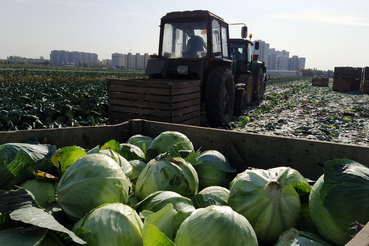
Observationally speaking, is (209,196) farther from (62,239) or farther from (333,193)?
(62,239)

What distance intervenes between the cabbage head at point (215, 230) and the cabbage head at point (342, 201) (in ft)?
1.15

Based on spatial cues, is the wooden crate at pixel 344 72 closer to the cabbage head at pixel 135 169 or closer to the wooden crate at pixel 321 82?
the wooden crate at pixel 321 82

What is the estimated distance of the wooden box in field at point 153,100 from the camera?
4945 mm

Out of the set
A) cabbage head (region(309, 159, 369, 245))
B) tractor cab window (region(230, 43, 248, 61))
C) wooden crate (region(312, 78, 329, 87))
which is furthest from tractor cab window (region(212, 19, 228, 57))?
wooden crate (region(312, 78, 329, 87))

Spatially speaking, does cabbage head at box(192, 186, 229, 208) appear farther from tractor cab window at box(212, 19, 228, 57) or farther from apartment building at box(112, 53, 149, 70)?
apartment building at box(112, 53, 149, 70)

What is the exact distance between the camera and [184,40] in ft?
23.3

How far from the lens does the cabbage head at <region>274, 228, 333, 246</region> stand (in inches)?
46.7

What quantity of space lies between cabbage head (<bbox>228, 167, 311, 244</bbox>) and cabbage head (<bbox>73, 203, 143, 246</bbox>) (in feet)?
1.70

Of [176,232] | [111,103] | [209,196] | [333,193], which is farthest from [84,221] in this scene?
[111,103]

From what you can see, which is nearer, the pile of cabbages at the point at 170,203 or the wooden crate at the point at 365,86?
the pile of cabbages at the point at 170,203

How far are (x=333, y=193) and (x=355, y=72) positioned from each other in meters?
22.7

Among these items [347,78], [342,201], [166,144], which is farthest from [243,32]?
[347,78]

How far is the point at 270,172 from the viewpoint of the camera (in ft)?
4.97

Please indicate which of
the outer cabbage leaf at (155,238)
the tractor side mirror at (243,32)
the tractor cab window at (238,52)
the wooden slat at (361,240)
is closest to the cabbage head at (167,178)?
the outer cabbage leaf at (155,238)
